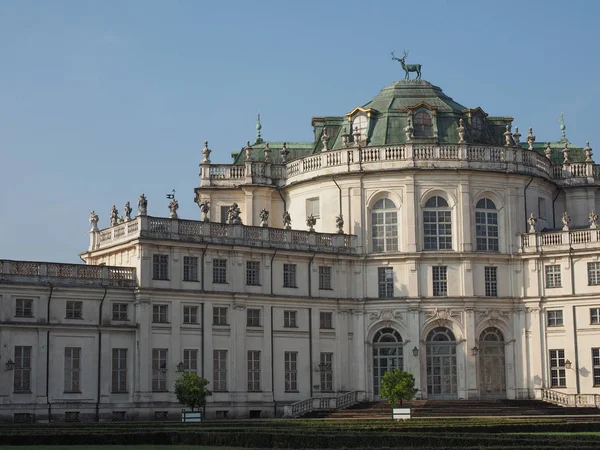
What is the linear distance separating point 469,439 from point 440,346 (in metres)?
35.4

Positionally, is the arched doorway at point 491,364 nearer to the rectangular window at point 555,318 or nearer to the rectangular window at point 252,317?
the rectangular window at point 555,318

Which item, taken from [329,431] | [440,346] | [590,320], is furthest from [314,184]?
[329,431]

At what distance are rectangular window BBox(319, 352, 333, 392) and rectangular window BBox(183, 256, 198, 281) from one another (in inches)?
391

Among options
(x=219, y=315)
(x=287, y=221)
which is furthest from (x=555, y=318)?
(x=219, y=315)

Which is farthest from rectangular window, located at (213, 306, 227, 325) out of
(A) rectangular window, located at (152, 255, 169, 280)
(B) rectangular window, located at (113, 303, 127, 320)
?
(B) rectangular window, located at (113, 303, 127, 320)

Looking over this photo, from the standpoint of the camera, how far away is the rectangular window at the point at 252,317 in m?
68.0

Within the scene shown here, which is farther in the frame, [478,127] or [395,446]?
[478,127]

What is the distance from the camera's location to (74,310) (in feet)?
202

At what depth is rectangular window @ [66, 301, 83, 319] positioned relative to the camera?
6143cm

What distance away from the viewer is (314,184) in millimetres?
75312

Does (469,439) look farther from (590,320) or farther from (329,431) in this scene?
(590,320)

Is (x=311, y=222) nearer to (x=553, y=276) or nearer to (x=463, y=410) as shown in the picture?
(x=553, y=276)

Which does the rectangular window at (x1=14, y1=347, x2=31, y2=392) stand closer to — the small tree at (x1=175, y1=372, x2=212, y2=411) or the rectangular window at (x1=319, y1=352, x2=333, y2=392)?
the small tree at (x1=175, y1=372, x2=212, y2=411)

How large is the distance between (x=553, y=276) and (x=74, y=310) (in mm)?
28635
